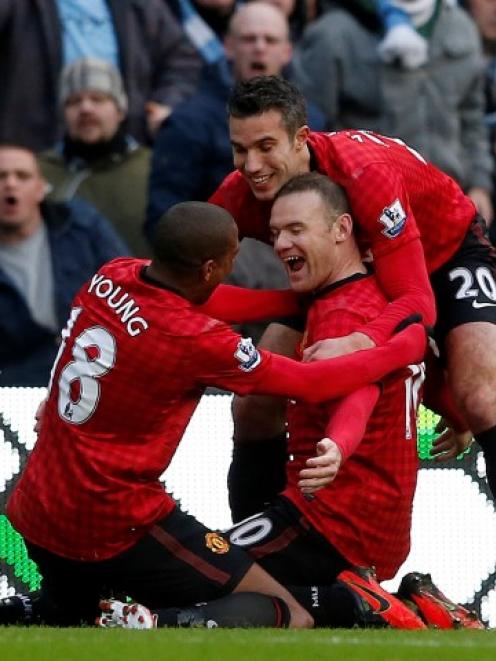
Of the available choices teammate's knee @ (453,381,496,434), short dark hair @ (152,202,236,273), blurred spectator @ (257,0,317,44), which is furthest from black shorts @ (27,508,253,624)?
blurred spectator @ (257,0,317,44)

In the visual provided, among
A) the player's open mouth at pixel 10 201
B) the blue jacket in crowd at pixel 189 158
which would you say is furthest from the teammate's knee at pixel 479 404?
the player's open mouth at pixel 10 201

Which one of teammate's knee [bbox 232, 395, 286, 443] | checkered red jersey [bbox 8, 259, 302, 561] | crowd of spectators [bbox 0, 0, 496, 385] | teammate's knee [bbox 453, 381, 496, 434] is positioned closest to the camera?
checkered red jersey [bbox 8, 259, 302, 561]

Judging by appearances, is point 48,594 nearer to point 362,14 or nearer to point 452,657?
point 452,657

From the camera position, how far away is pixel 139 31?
37.6 ft

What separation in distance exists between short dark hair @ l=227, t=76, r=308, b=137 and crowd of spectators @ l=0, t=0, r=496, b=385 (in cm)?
271

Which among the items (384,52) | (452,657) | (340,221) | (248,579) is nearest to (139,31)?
(384,52)

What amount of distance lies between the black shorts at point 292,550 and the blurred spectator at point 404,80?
4176mm

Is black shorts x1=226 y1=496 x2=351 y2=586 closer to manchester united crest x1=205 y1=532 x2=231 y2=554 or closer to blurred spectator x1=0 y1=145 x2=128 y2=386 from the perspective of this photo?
manchester united crest x1=205 y1=532 x2=231 y2=554

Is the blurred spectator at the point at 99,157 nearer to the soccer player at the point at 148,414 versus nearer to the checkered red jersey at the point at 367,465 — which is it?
the checkered red jersey at the point at 367,465

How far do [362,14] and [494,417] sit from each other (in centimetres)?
451

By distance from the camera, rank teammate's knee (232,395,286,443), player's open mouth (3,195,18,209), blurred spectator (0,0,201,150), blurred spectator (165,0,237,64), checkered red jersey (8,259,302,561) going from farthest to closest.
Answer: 1. blurred spectator (165,0,237,64)
2. blurred spectator (0,0,201,150)
3. player's open mouth (3,195,18,209)
4. teammate's knee (232,395,286,443)
5. checkered red jersey (8,259,302,561)

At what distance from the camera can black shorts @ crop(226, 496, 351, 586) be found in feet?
24.5

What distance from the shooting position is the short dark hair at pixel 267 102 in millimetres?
7555

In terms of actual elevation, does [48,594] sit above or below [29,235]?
below
